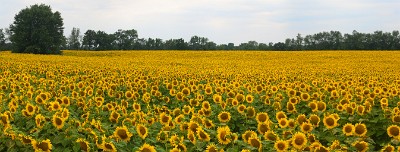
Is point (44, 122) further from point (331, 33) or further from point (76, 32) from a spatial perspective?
point (76, 32)

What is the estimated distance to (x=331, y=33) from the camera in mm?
101938

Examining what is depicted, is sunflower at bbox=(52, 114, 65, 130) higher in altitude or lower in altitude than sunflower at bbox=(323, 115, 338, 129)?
higher

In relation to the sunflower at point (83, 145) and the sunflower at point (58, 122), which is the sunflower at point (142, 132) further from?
the sunflower at point (58, 122)

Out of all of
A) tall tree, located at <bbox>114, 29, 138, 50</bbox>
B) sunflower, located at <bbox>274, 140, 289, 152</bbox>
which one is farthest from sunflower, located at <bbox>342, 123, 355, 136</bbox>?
tall tree, located at <bbox>114, 29, 138, 50</bbox>

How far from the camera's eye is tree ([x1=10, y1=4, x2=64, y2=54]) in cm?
5216

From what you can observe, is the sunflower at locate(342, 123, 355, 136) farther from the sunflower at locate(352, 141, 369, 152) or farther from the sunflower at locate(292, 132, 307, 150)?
the sunflower at locate(292, 132, 307, 150)

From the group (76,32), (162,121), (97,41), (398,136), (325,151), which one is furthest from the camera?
(76,32)

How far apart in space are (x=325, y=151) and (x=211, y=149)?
3.28ft

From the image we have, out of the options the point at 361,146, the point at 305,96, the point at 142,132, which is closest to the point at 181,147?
the point at 142,132

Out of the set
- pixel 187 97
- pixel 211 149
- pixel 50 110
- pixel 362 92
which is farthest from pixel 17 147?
pixel 362 92

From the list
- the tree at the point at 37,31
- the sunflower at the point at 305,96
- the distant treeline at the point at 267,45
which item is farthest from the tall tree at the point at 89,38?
the sunflower at the point at 305,96

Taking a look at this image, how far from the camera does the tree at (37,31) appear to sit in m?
52.2

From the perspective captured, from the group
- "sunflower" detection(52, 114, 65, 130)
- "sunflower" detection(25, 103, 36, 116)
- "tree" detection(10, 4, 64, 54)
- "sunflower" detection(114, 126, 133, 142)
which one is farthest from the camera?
"tree" detection(10, 4, 64, 54)

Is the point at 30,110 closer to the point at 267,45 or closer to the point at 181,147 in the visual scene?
the point at 181,147
